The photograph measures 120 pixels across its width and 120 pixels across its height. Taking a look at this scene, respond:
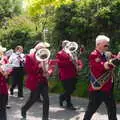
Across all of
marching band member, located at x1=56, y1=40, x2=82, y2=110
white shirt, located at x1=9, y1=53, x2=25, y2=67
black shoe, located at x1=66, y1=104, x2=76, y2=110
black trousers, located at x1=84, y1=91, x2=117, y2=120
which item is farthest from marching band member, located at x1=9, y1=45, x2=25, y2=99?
black trousers, located at x1=84, y1=91, x2=117, y2=120

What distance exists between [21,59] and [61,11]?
3001 millimetres

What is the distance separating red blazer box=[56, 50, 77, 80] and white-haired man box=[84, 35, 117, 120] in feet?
9.94

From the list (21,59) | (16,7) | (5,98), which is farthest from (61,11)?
(16,7)

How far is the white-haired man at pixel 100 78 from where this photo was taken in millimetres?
8320

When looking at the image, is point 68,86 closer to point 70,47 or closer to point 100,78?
point 70,47

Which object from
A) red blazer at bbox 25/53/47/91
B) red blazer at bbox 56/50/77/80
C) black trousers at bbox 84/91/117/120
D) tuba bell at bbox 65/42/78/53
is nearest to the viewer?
black trousers at bbox 84/91/117/120

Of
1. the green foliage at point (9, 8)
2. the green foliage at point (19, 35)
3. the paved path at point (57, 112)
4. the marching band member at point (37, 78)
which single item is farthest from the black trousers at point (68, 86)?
the green foliage at point (9, 8)

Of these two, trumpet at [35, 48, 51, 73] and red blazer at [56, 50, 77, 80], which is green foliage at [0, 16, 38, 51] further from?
trumpet at [35, 48, 51, 73]

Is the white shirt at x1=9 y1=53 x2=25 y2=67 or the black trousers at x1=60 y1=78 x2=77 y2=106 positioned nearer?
the black trousers at x1=60 y1=78 x2=77 y2=106

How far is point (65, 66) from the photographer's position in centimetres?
1160

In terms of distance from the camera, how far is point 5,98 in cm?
884

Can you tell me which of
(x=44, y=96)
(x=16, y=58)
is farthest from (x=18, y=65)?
(x=44, y=96)

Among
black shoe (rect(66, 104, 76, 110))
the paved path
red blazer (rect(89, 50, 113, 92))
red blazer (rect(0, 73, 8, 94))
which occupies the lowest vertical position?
the paved path

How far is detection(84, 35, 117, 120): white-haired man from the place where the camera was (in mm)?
8320
